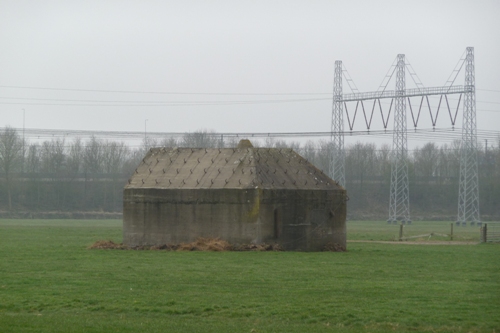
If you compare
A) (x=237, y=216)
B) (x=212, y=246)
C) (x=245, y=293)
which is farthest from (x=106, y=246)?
(x=245, y=293)

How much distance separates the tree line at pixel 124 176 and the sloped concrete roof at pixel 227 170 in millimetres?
66344

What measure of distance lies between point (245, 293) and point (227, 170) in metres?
19.8

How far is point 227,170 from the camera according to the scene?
4453cm

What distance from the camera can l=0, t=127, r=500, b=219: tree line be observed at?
122656 mm

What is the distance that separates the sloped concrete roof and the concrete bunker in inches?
2.0

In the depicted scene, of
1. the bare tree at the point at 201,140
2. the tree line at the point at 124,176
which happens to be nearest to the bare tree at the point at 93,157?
the tree line at the point at 124,176

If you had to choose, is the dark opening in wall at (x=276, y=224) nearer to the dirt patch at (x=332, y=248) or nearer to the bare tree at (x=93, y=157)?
the dirt patch at (x=332, y=248)

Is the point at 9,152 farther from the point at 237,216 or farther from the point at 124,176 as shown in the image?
the point at 237,216

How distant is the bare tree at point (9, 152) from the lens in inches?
4547

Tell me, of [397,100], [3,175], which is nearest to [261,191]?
[397,100]

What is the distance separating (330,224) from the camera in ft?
146

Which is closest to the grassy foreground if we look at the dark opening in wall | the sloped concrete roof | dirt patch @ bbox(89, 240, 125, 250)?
the dark opening in wall

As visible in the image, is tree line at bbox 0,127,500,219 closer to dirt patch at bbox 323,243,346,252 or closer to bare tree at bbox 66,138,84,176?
bare tree at bbox 66,138,84,176

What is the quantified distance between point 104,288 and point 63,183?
104 meters
